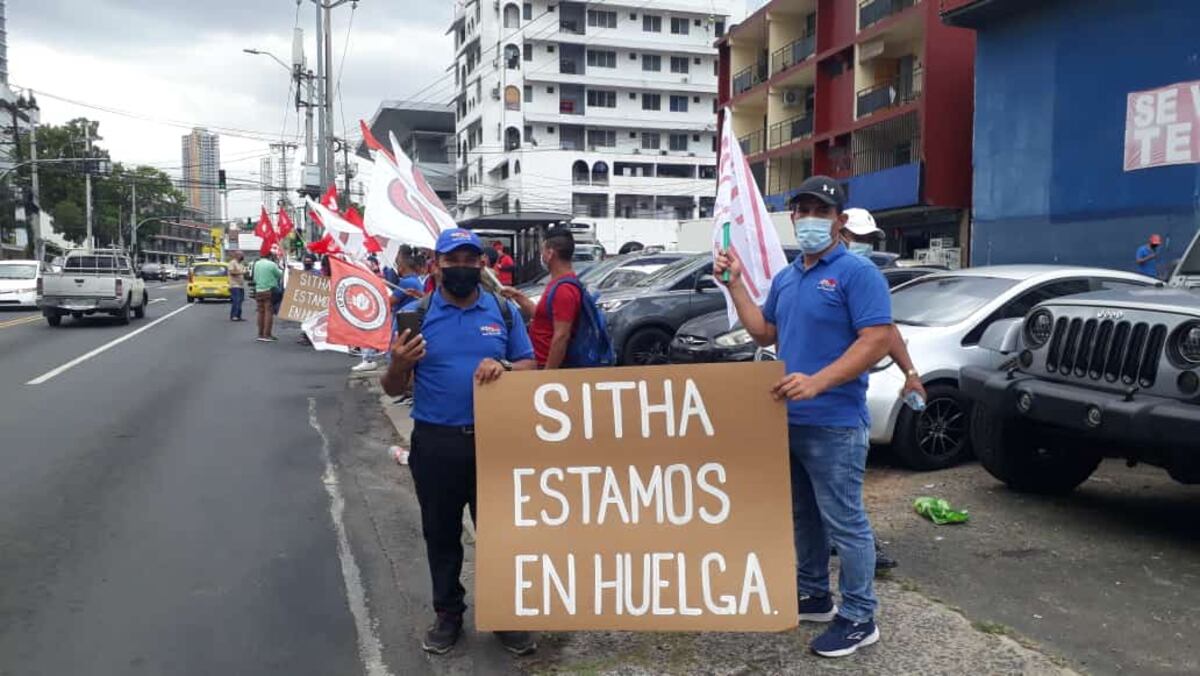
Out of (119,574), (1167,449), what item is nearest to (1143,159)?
(1167,449)

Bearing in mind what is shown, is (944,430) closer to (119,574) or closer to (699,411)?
(699,411)

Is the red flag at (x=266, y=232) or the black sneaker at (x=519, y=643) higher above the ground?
the red flag at (x=266, y=232)

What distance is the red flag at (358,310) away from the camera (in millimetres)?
8875

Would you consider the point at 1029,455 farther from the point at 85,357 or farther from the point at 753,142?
the point at 753,142

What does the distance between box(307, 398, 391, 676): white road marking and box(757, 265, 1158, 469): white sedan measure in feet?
12.6

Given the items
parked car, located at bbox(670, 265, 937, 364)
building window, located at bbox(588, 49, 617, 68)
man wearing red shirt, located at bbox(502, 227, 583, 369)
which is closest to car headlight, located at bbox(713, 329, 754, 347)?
parked car, located at bbox(670, 265, 937, 364)

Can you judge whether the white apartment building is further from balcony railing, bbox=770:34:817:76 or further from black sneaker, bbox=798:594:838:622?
black sneaker, bbox=798:594:838:622

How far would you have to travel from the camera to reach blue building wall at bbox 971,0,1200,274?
47.2 ft

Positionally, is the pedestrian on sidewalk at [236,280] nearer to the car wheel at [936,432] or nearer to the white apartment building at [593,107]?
the car wheel at [936,432]

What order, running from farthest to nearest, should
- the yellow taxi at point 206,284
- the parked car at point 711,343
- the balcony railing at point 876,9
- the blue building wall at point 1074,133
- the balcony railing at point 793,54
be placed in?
the balcony railing at point 793,54 < the yellow taxi at point 206,284 < the balcony railing at point 876,9 < the blue building wall at point 1074,133 < the parked car at point 711,343

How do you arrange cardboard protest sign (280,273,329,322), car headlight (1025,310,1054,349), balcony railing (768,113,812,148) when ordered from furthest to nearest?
1. balcony railing (768,113,812,148)
2. cardboard protest sign (280,273,329,322)
3. car headlight (1025,310,1054,349)

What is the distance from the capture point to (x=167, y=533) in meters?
5.85

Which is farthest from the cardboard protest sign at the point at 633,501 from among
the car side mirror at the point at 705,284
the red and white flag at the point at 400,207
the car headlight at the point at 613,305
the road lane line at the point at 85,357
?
the road lane line at the point at 85,357

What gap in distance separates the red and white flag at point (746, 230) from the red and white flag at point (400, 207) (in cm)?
207
